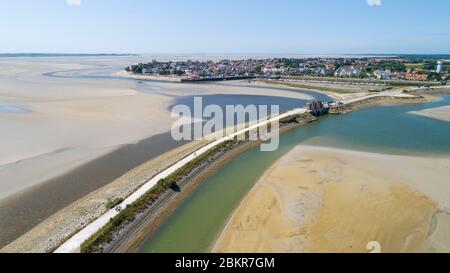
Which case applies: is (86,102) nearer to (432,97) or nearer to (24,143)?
(24,143)

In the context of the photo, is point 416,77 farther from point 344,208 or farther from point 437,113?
point 344,208

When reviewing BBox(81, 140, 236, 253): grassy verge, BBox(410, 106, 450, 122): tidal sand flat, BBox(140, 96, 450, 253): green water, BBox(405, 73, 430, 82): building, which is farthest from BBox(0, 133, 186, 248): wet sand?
BBox(405, 73, 430, 82): building

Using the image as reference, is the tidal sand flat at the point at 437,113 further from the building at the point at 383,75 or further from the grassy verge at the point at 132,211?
the building at the point at 383,75

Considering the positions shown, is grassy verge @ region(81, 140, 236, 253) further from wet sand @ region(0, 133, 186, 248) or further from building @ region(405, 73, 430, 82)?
building @ region(405, 73, 430, 82)

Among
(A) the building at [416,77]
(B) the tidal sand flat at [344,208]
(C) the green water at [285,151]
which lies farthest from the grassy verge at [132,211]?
(A) the building at [416,77]

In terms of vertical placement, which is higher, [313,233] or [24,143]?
[24,143]

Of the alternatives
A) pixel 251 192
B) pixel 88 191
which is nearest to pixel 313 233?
pixel 251 192

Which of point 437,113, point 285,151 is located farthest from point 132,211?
point 437,113
